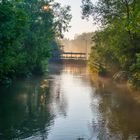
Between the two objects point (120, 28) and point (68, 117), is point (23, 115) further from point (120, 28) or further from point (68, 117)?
point (120, 28)

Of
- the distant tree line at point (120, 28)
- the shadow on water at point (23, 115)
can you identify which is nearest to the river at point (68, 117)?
the shadow on water at point (23, 115)

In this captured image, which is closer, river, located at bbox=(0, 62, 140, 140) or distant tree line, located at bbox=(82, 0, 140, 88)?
river, located at bbox=(0, 62, 140, 140)

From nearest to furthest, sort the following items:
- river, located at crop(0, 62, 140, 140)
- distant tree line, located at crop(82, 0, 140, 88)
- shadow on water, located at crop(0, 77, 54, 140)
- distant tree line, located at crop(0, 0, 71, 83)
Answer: river, located at crop(0, 62, 140, 140)
shadow on water, located at crop(0, 77, 54, 140)
distant tree line, located at crop(82, 0, 140, 88)
distant tree line, located at crop(0, 0, 71, 83)

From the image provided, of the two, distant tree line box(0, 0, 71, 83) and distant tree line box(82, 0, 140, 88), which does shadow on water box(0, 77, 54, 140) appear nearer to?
distant tree line box(0, 0, 71, 83)

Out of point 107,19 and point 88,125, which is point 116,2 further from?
point 88,125

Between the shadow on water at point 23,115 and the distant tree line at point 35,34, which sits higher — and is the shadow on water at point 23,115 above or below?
below

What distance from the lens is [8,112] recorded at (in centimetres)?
2400

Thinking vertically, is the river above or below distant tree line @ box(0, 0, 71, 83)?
below

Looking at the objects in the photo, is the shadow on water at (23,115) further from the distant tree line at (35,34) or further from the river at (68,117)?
the distant tree line at (35,34)

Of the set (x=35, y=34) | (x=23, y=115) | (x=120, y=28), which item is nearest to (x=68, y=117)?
(x=23, y=115)

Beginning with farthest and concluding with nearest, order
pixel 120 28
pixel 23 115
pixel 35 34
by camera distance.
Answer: pixel 35 34 < pixel 120 28 < pixel 23 115

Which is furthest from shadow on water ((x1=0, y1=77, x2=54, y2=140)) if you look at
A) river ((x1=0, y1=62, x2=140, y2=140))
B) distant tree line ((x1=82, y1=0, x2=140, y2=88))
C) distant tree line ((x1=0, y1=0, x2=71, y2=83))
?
distant tree line ((x1=82, y1=0, x2=140, y2=88))

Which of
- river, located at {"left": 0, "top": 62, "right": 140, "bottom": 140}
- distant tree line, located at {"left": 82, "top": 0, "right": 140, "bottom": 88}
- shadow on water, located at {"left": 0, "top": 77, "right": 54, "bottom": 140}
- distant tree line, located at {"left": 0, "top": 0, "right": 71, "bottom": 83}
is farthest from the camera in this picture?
distant tree line, located at {"left": 0, "top": 0, "right": 71, "bottom": 83}

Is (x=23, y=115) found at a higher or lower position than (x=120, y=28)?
lower
